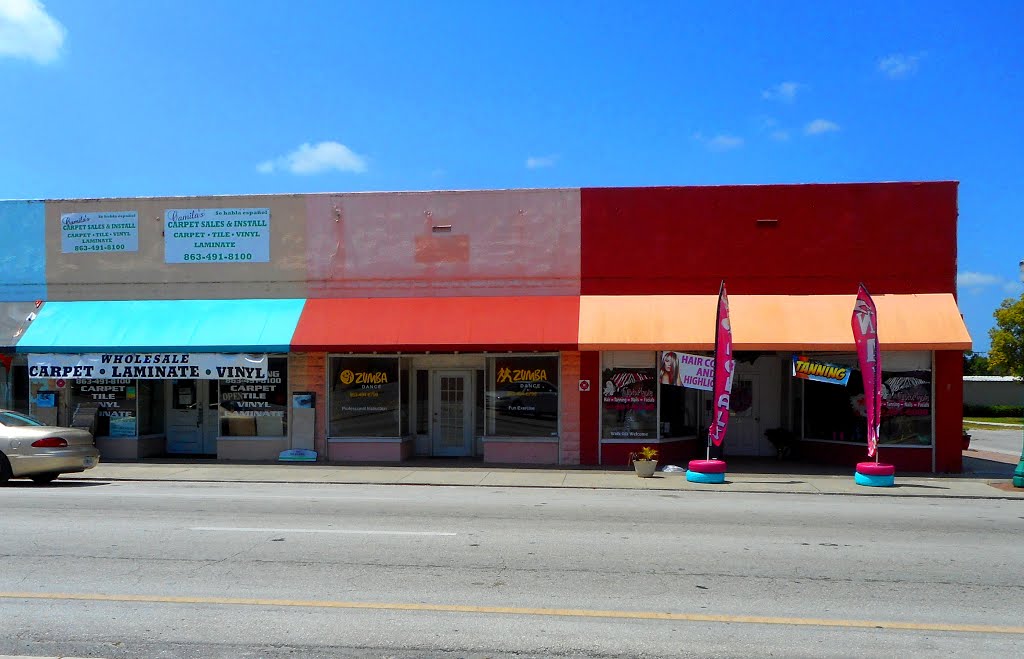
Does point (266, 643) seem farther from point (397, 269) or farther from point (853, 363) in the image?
point (853, 363)

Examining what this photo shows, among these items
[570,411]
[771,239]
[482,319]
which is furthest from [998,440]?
[482,319]

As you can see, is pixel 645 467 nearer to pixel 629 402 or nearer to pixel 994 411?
pixel 629 402

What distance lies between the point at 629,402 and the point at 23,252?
15029 mm

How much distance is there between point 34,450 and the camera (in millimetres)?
13844

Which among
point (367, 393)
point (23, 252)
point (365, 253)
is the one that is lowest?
point (367, 393)

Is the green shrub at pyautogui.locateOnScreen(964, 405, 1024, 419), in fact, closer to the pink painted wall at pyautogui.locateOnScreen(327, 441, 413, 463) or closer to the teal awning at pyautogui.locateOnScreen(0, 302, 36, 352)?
the pink painted wall at pyautogui.locateOnScreen(327, 441, 413, 463)

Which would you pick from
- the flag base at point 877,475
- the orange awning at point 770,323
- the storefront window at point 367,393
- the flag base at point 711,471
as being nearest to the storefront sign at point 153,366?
the storefront window at point 367,393

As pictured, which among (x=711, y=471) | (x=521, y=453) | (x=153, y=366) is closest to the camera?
(x=711, y=471)

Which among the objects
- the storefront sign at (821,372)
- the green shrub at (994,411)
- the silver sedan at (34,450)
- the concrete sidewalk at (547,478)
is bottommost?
the green shrub at (994,411)

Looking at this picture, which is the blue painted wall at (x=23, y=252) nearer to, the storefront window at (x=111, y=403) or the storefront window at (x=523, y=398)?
the storefront window at (x=111, y=403)

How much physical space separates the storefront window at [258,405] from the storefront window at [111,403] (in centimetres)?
220

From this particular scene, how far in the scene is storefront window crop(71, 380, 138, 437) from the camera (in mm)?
19312

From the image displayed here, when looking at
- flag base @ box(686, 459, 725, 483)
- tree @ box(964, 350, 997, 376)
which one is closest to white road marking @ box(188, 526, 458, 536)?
flag base @ box(686, 459, 725, 483)

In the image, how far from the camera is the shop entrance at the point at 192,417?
20.2m
